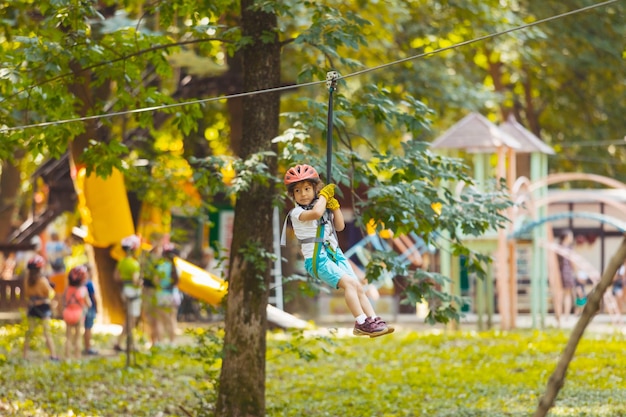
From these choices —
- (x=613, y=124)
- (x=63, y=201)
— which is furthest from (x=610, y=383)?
(x=613, y=124)

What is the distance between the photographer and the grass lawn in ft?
35.9

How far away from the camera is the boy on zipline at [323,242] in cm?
741

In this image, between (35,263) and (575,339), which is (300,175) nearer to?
(575,339)

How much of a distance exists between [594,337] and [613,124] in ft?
36.7

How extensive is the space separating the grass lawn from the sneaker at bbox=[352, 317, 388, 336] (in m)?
2.59

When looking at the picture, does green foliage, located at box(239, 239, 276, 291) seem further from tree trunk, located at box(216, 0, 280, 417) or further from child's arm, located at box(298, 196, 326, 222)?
child's arm, located at box(298, 196, 326, 222)

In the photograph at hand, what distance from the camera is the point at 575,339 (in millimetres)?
4547

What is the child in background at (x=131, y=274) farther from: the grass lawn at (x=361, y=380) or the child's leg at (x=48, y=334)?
the child's leg at (x=48, y=334)

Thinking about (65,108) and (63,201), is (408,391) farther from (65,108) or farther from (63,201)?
(63,201)

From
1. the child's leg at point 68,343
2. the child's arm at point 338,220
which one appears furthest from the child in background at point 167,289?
the child's arm at point 338,220

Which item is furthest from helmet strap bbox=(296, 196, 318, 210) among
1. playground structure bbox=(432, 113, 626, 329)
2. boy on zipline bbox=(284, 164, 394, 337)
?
playground structure bbox=(432, 113, 626, 329)

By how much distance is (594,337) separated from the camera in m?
17.0

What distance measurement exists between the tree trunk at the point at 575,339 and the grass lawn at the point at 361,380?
18.1ft

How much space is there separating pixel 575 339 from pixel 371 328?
292cm
